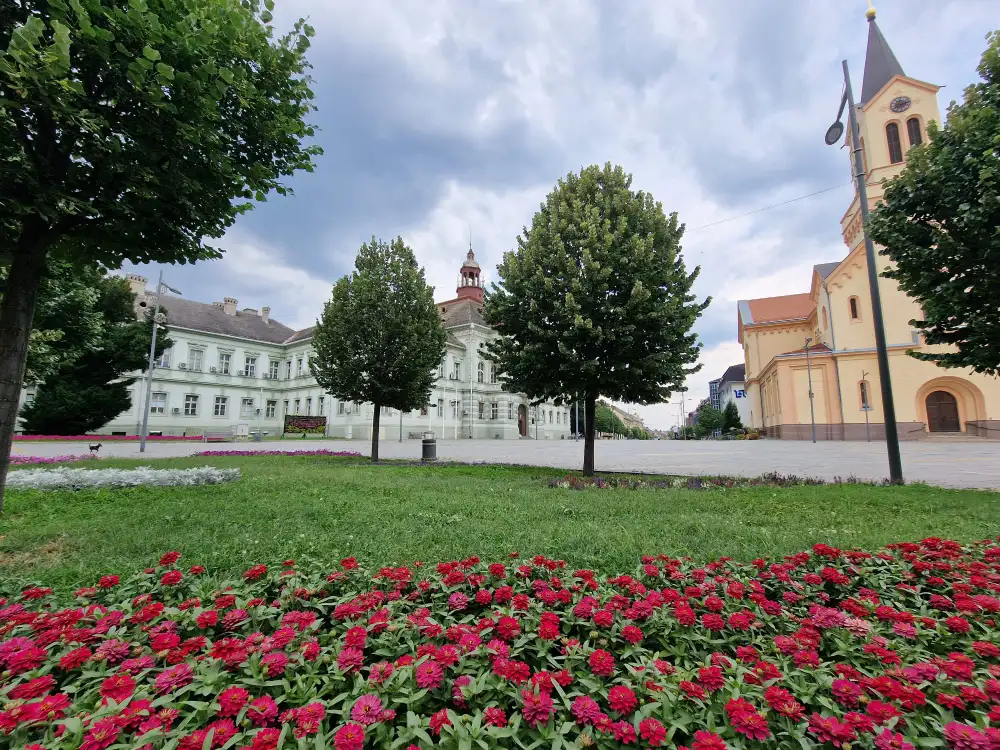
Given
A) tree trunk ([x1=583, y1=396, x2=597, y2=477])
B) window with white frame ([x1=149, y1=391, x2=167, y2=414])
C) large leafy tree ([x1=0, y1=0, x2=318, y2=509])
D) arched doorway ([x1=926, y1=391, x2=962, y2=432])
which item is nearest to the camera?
large leafy tree ([x1=0, y1=0, x2=318, y2=509])

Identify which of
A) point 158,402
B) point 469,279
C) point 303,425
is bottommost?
point 303,425

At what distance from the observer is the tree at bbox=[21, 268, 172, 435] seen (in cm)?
2855

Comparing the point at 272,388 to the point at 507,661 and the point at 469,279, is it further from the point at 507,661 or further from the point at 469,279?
the point at 507,661

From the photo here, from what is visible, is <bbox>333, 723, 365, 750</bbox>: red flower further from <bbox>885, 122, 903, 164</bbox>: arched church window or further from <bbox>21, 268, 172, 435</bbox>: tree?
<bbox>885, 122, 903, 164</bbox>: arched church window

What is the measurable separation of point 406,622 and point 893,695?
2.20 m

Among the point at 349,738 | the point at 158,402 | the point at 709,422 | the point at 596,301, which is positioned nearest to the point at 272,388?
the point at 158,402

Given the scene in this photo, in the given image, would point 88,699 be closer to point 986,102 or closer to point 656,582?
point 656,582

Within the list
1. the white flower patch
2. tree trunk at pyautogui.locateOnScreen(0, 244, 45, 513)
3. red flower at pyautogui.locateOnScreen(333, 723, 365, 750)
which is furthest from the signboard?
red flower at pyautogui.locateOnScreen(333, 723, 365, 750)

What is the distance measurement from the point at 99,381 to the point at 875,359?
178 ft

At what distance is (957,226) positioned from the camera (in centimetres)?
797

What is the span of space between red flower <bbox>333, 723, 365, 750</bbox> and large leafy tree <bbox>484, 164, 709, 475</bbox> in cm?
931

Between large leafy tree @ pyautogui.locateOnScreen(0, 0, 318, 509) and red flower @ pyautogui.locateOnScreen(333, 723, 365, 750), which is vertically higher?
large leafy tree @ pyautogui.locateOnScreen(0, 0, 318, 509)

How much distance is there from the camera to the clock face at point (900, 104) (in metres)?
38.7

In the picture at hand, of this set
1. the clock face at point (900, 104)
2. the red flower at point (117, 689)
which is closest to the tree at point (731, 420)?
the clock face at point (900, 104)
